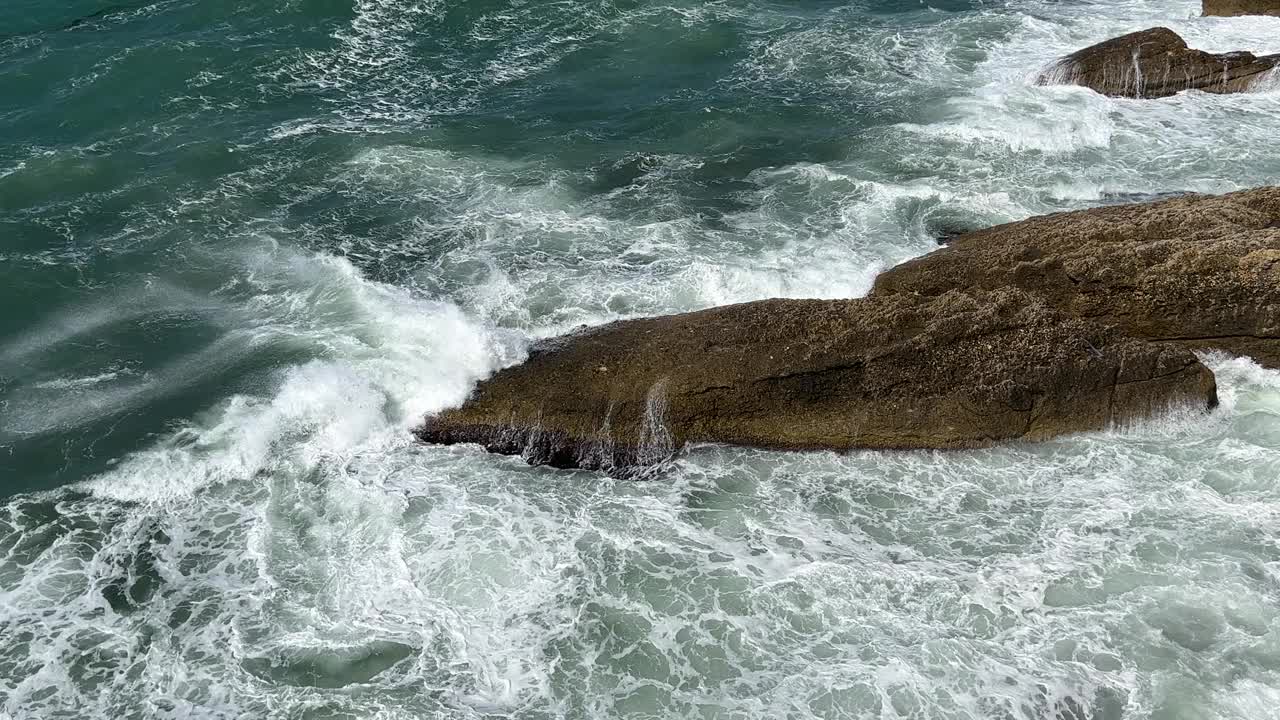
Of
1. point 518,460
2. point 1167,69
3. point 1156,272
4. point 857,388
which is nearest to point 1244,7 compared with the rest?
point 1167,69

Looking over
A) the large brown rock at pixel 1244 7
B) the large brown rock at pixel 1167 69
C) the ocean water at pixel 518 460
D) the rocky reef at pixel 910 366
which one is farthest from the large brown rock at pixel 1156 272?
the large brown rock at pixel 1244 7

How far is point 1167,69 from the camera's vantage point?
22.6 metres

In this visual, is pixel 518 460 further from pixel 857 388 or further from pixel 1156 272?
pixel 1156 272

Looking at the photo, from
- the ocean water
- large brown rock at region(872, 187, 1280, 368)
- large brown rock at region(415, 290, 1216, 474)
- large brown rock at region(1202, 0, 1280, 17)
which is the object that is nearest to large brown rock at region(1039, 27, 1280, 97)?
the ocean water

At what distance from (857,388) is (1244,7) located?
2244cm

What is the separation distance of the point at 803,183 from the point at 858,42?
858cm

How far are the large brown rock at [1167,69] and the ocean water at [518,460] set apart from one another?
58cm

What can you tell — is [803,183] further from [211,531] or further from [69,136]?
[69,136]

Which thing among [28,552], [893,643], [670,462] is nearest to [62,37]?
[28,552]

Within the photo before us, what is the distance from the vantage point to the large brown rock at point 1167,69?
22.6 meters

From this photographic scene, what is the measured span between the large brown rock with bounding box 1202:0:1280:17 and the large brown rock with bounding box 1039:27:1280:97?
5.10 m

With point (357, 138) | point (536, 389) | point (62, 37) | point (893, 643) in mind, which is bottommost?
point (893, 643)

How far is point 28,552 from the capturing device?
40.5ft

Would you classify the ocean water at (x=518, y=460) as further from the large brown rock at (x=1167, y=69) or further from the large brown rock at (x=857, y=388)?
the large brown rock at (x=1167, y=69)
